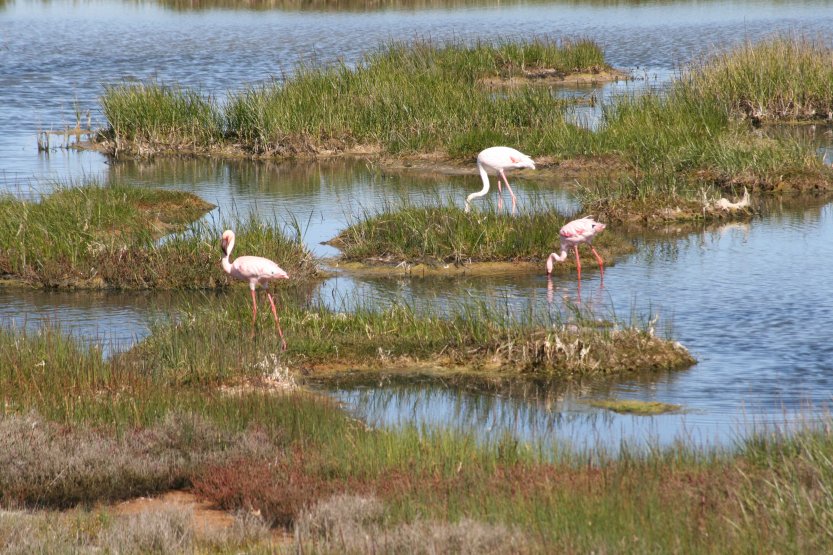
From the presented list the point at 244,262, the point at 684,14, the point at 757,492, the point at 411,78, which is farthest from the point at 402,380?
the point at 684,14

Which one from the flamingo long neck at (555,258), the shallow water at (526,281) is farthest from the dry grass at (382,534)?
the flamingo long neck at (555,258)

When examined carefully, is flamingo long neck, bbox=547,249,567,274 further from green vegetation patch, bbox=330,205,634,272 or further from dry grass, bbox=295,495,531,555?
dry grass, bbox=295,495,531,555

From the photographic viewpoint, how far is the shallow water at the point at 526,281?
10586mm

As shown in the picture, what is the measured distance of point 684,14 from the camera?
207ft

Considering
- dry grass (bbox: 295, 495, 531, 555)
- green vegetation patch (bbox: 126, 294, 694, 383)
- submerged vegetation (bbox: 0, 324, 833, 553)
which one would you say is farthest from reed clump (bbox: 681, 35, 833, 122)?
dry grass (bbox: 295, 495, 531, 555)

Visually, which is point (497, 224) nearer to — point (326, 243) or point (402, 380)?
point (326, 243)

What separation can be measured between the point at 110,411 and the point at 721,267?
9549 millimetres

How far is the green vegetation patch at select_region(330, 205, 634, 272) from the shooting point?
1661 centimetres

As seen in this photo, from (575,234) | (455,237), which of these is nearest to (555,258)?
(575,234)

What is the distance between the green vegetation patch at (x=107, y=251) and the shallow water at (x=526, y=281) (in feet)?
1.22

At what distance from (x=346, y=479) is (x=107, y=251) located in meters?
9.11

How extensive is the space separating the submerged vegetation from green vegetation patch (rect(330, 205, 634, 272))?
6744mm

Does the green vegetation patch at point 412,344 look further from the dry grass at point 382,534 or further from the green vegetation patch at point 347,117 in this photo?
the green vegetation patch at point 347,117

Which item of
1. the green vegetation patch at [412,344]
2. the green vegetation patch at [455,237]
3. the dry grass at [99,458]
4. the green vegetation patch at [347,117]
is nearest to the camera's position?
the dry grass at [99,458]
